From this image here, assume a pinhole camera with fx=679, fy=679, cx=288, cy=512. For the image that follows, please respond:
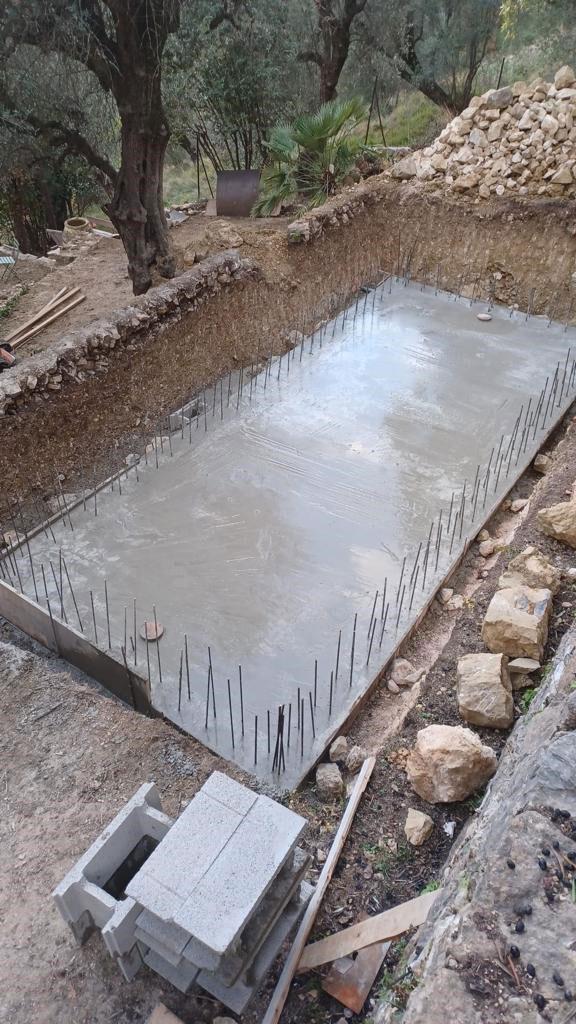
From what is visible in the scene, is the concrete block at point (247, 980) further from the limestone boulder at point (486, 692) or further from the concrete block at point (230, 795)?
the limestone boulder at point (486, 692)

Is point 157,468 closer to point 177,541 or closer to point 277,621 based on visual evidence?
point 177,541

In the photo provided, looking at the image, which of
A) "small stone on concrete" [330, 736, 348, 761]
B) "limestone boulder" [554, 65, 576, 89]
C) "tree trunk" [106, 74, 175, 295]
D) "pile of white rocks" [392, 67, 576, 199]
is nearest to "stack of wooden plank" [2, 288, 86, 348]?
"tree trunk" [106, 74, 175, 295]

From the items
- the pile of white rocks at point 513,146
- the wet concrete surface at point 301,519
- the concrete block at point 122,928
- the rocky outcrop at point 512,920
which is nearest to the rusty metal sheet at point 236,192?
the pile of white rocks at point 513,146

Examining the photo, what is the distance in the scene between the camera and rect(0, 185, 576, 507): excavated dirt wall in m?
6.75

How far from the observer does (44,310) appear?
935cm

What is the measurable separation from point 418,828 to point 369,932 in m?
0.69

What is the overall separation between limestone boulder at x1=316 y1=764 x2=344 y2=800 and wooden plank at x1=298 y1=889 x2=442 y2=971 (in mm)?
994

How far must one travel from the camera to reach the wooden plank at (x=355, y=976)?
3.00 m

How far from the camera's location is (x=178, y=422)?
7367mm

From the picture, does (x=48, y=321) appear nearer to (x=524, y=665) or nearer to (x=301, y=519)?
(x=301, y=519)

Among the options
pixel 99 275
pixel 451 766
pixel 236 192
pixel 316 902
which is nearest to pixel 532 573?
pixel 451 766

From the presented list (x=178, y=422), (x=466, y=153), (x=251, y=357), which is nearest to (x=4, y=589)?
(x=178, y=422)

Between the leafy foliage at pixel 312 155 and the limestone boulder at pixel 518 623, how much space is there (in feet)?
28.2

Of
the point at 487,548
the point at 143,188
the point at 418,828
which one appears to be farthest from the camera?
the point at 143,188
